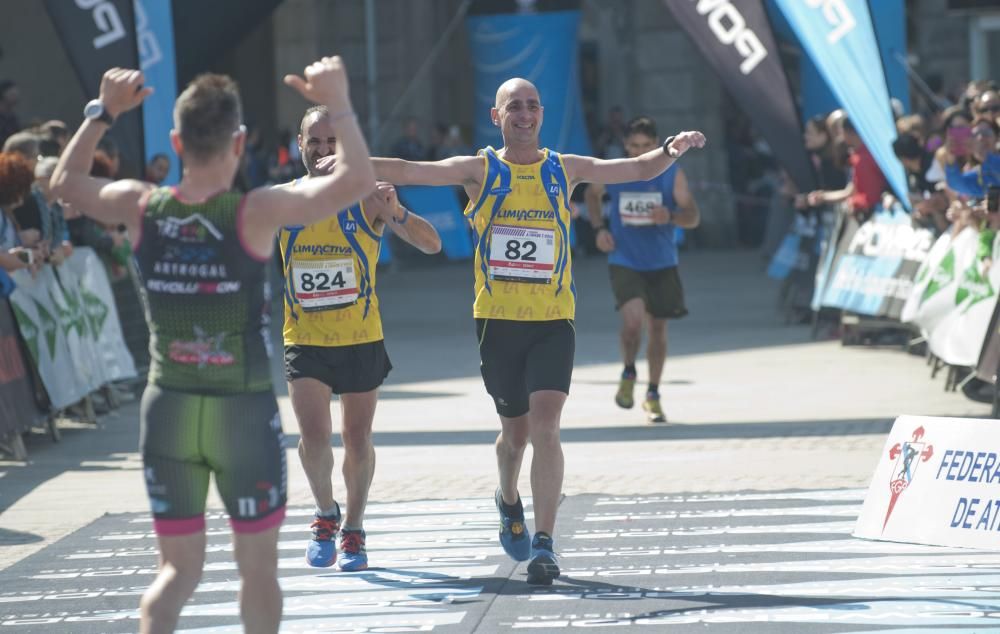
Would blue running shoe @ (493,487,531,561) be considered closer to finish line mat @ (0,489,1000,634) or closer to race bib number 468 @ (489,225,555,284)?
finish line mat @ (0,489,1000,634)

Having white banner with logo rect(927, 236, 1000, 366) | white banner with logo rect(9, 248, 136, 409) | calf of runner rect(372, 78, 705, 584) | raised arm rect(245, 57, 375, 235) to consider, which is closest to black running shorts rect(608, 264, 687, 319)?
white banner with logo rect(927, 236, 1000, 366)

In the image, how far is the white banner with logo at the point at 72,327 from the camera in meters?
11.7

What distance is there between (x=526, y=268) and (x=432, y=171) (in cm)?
55

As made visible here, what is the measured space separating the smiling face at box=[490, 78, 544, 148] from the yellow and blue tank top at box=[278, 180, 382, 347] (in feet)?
2.34

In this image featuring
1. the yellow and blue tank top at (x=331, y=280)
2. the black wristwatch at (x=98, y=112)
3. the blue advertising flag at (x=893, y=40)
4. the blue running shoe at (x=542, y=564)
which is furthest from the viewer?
the blue advertising flag at (x=893, y=40)

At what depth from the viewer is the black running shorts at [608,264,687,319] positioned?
11.9 meters

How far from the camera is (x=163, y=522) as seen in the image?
525 centimetres

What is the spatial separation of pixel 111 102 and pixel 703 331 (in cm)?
1274

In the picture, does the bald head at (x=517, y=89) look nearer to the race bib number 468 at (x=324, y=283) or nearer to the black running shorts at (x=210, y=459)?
the race bib number 468 at (x=324, y=283)

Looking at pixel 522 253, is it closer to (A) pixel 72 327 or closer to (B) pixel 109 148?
(A) pixel 72 327

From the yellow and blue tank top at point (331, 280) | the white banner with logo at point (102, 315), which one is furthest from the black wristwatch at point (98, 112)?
the white banner with logo at point (102, 315)

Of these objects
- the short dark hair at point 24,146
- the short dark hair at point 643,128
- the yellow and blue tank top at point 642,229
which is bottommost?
the yellow and blue tank top at point 642,229

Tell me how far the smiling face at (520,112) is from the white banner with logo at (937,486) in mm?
2133

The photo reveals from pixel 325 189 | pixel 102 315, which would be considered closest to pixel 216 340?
pixel 325 189
